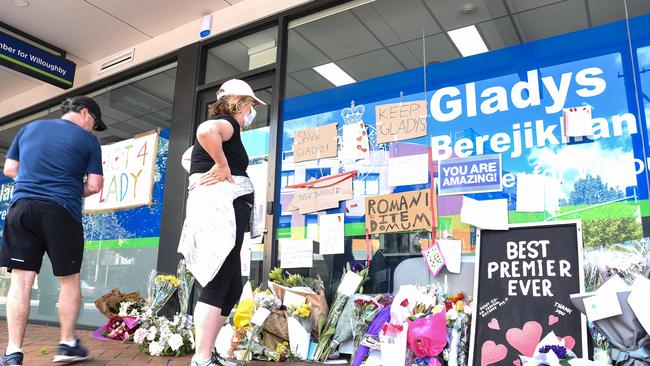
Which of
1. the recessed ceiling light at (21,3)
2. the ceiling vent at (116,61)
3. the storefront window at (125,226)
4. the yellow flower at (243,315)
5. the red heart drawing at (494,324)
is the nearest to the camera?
the red heart drawing at (494,324)

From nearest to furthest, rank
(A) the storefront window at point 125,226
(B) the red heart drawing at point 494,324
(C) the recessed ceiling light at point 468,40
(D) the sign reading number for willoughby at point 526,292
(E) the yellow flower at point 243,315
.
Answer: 1. (D) the sign reading number for willoughby at point 526,292
2. (B) the red heart drawing at point 494,324
3. (E) the yellow flower at point 243,315
4. (C) the recessed ceiling light at point 468,40
5. (A) the storefront window at point 125,226

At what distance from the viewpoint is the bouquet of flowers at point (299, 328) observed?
8.89 feet

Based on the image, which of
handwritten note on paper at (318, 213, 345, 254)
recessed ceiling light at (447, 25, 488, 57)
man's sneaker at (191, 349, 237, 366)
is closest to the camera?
man's sneaker at (191, 349, 237, 366)

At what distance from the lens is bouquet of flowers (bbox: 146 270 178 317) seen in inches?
139

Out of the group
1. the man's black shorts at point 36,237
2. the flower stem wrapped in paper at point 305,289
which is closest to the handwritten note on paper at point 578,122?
the flower stem wrapped in paper at point 305,289

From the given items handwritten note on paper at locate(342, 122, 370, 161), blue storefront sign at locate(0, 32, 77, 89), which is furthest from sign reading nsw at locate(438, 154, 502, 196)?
blue storefront sign at locate(0, 32, 77, 89)

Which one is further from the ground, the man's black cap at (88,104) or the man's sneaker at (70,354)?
the man's black cap at (88,104)

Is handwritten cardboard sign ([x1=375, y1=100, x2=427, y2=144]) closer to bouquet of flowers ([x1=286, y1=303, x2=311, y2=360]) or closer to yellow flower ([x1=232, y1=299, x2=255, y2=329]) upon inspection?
bouquet of flowers ([x1=286, y1=303, x2=311, y2=360])

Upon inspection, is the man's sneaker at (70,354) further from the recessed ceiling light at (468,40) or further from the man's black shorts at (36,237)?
the recessed ceiling light at (468,40)

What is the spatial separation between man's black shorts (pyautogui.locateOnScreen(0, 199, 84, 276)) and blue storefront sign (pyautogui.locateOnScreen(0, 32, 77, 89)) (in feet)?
10.3

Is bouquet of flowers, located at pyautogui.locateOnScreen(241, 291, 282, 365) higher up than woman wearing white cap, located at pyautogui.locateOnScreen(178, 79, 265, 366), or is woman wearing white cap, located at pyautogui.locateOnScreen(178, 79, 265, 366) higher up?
woman wearing white cap, located at pyautogui.locateOnScreen(178, 79, 265, 366)

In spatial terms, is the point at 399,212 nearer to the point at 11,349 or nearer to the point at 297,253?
the point at 297,253

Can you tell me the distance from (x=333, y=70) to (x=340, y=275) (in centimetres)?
148

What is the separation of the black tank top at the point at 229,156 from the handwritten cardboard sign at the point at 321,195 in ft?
3.49
